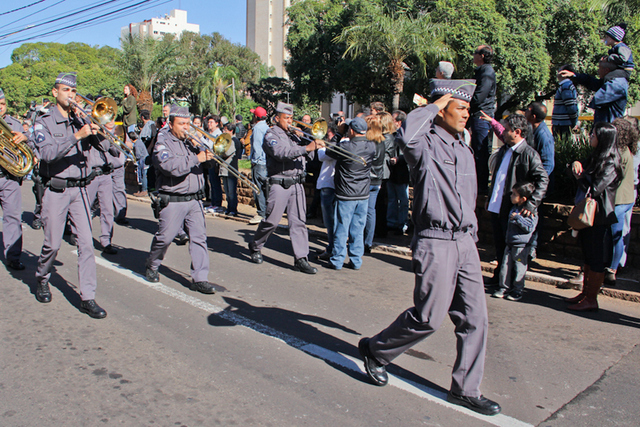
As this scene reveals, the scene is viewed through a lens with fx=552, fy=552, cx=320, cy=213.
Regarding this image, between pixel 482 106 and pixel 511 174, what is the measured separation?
2597 mm

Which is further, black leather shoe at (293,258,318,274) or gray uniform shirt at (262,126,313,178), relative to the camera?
black leather shoe at (293,258,318,274)

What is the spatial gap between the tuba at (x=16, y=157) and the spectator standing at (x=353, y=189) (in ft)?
11.1

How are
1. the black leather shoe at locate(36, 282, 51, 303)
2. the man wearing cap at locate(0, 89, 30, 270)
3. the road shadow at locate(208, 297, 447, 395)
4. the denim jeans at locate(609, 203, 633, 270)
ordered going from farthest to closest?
the man wearing cap at locate(0, 89, 30, 270) → the denim jeans at locate(609, 203, 633, 270) → the black leather shoe at locate(36, 282, 51, 303) → the road shadow at locate(208, 297, 447, 395)

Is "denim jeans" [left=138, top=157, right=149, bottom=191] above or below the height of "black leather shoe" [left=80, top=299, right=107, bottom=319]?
above

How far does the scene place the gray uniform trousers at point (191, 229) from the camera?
589 centimetres

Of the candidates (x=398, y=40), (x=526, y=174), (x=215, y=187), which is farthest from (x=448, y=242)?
(x=398, y=40)

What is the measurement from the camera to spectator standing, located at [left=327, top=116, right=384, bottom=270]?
690 cm

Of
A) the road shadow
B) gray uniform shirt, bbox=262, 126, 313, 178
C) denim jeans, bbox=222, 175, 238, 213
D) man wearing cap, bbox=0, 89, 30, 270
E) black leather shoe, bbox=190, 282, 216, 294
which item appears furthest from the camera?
denim jeans, bbox=222, 175, 238, 213

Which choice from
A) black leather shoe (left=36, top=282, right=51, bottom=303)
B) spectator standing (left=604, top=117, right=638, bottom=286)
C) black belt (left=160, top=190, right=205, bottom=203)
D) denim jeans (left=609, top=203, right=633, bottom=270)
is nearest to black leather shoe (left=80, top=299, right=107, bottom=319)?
black leather shoe (left=36, top=282, right=51, bottom=303)

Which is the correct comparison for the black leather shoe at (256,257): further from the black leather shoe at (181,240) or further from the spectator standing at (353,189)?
the black leather shoe at (181,240)

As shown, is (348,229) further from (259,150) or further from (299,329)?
(259,150)

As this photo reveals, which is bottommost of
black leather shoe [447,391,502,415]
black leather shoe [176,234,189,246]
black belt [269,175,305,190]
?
black leather shoe [447,391,502,415]

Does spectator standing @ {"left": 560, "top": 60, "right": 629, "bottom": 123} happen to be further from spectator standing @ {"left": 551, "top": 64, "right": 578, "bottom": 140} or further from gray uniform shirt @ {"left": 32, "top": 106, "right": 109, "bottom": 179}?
gray uniform shirt @ {"left": 32, "top": 106, "right": 109, "bottom": 179}

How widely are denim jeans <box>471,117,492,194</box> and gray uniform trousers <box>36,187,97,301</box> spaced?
19.7 ft
